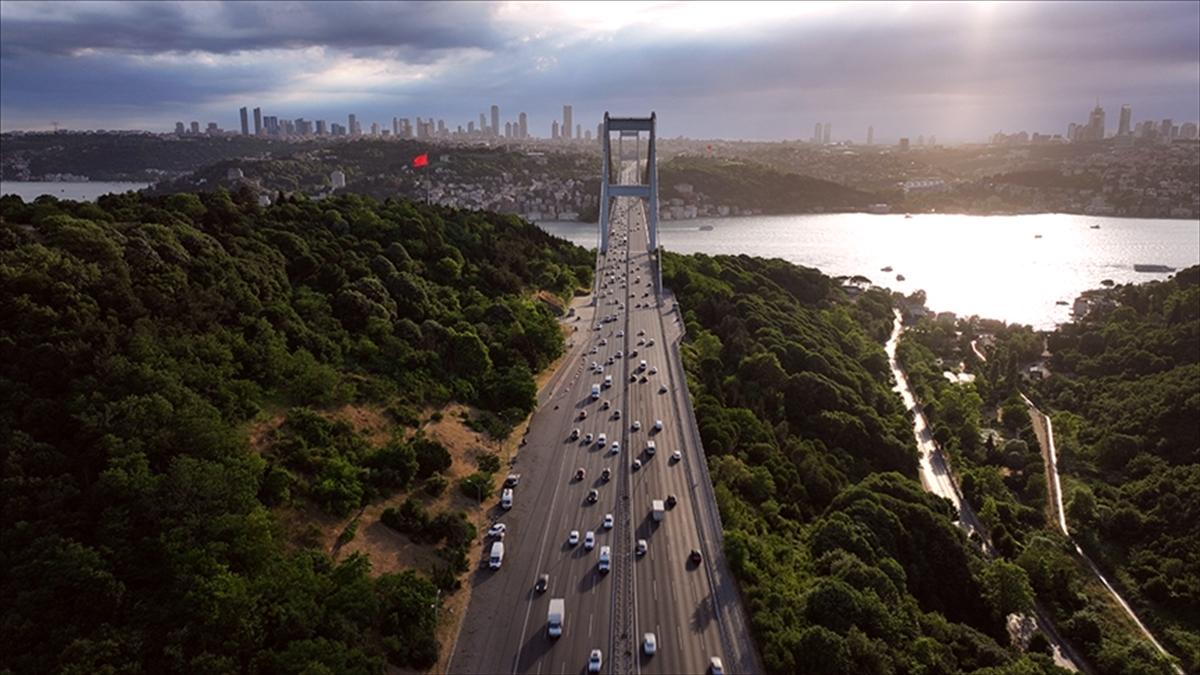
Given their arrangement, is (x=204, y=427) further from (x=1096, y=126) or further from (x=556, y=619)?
(x=1096, y=126)

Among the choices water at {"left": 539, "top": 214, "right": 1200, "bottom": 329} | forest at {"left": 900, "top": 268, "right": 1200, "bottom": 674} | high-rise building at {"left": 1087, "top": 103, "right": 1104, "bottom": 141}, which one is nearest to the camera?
forest at {"left": 900, "top": 268, "right": 1200, "bottom": 674}

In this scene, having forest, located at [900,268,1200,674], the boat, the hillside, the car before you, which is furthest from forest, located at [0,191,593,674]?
the hillside

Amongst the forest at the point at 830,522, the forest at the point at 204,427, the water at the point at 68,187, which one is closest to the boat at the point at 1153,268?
the forest at the point at 830,522

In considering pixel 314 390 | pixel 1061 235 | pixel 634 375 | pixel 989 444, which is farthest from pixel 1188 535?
pixel 1061 235

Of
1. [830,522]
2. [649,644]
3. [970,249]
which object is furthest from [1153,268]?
[649,644]

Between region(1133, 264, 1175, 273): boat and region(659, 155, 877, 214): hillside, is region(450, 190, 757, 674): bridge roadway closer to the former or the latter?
region(1133, 264, 1175, 273): boat

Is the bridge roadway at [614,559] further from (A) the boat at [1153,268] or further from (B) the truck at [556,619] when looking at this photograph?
(A) the boat at [1153,268]
